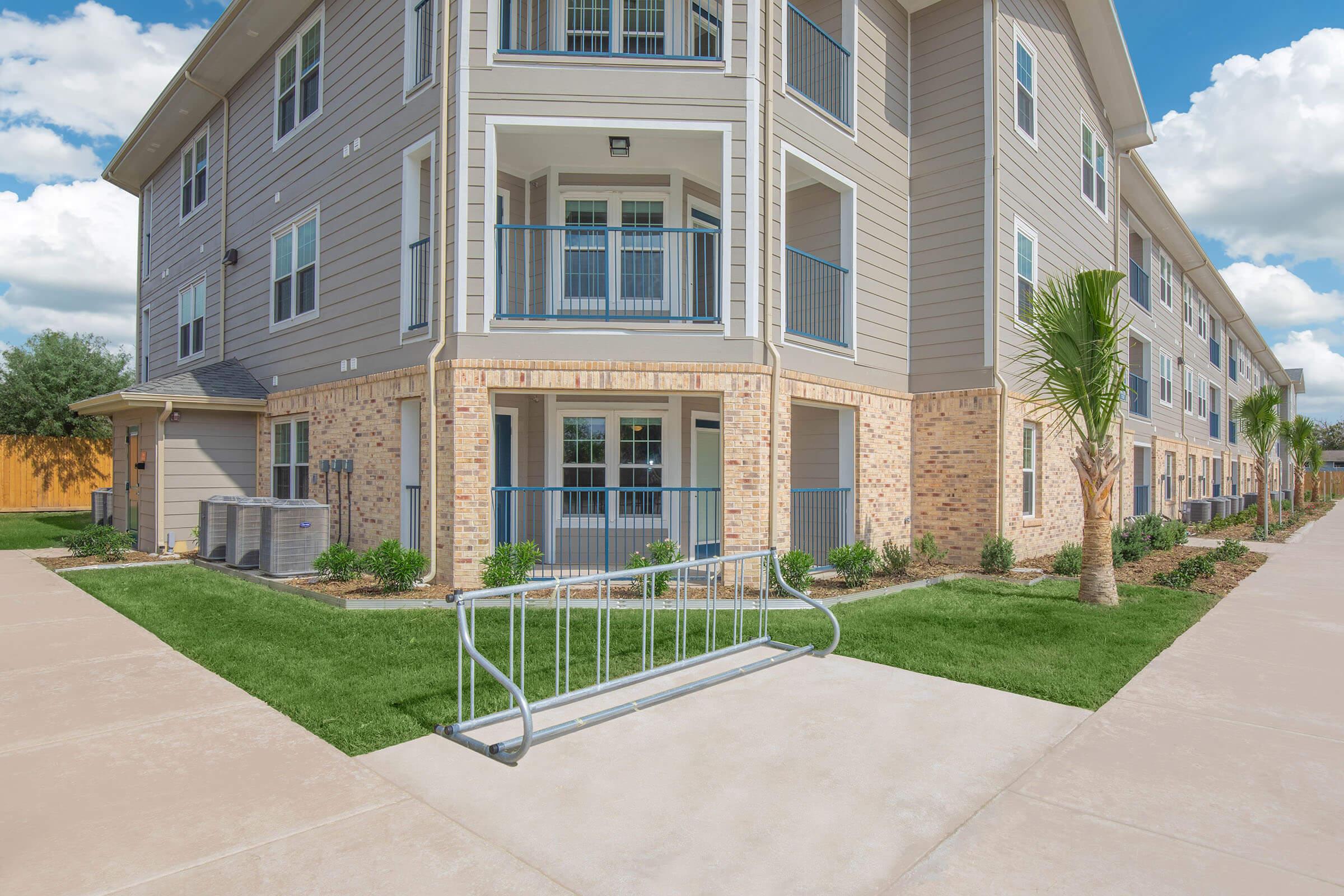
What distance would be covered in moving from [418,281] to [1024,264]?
985 cm

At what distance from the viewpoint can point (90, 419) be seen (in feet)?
93.6

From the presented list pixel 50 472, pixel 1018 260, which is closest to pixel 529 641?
pixel 1018 260

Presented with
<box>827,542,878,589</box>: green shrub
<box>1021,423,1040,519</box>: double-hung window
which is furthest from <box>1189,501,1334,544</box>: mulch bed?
<box>827,542,878,589</box>: green shrub

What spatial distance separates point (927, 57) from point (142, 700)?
44.7 ft

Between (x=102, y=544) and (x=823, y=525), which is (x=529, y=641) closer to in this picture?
(x=823, y=525)

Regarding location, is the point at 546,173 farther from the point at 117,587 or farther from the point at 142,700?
Result: the point at 142,700

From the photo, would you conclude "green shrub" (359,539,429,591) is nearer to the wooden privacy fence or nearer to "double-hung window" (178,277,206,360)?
"double-hung window" (178,277,206,360)

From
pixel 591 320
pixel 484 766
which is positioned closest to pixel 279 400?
pixel 591 320

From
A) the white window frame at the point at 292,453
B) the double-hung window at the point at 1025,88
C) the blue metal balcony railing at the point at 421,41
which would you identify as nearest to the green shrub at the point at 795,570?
the white window frame at the point at 292,453

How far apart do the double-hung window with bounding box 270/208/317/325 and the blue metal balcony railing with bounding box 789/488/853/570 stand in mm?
8504

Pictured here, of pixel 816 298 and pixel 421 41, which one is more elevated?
pixel 421 41

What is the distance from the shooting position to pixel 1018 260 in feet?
42.9

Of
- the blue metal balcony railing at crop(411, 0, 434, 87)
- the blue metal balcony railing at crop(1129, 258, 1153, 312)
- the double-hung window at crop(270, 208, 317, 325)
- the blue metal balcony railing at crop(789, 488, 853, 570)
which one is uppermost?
the blue metal balcony railing at crop(411, 0, 434, 87)

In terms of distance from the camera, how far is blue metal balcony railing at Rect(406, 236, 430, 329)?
10445mm
